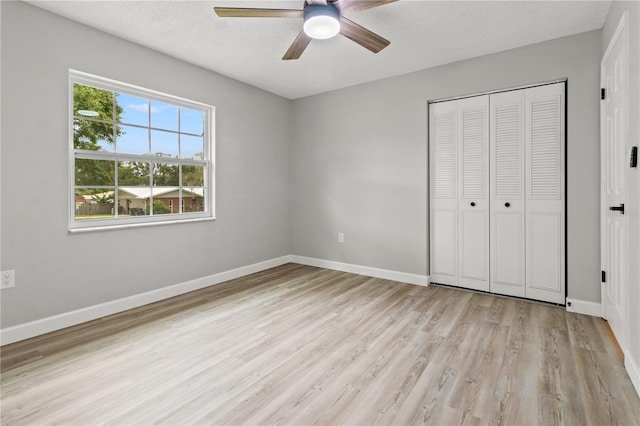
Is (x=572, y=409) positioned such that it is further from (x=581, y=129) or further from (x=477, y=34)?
(x=477, y=34)

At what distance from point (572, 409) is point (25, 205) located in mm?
3871

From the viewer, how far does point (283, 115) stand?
5012 millimetres

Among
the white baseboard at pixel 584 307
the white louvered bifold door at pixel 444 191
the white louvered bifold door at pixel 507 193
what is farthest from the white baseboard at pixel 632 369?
Result: the white louvered bifold door at pixel 444 191

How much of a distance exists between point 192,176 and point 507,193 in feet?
11.7

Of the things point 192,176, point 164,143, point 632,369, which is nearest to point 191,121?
point 164,143

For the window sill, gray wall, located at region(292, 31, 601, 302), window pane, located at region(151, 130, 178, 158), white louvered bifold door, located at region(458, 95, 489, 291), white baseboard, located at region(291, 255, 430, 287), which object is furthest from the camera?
white baseboard, located at region(291, 255, 430, 287)

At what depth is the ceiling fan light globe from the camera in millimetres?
2207

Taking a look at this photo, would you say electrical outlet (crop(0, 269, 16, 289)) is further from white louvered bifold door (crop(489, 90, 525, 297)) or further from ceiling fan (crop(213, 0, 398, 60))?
white louvered bifold door (crop(489, 90, 525, 297))

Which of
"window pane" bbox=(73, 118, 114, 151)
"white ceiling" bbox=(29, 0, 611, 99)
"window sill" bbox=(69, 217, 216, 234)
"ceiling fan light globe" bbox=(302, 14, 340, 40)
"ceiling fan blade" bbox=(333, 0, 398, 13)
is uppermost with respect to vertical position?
"white ceiling" bbox=(29, 0, 611, 99)

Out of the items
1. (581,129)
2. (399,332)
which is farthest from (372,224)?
(581,129)

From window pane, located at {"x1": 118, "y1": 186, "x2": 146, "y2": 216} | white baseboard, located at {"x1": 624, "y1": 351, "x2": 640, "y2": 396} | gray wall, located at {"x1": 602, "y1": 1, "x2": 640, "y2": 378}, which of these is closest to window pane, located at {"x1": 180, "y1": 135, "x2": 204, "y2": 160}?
window pane, located at {"x1": 118, "y1": 186, "x2": 146, "y2": 216}

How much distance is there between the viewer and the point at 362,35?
256 cm

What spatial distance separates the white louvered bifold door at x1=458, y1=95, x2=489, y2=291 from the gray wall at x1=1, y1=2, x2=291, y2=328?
2.83 meters

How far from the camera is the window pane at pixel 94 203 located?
288 centimetres
